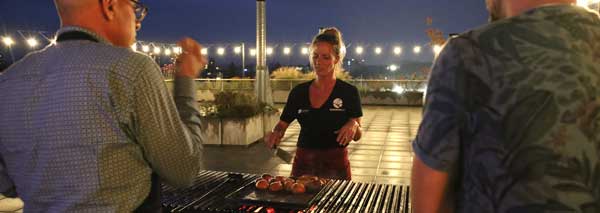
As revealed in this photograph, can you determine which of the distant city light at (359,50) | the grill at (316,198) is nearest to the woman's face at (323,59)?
the grill at (316,198)

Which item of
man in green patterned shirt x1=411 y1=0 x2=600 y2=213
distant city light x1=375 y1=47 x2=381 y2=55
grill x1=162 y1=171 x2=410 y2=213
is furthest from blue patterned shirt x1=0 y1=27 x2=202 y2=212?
distant city light x1=375 y1=47 x2=381 y2=55

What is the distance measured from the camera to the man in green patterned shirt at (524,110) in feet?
3.28

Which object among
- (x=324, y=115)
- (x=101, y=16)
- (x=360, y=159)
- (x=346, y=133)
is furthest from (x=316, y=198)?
(x=360, y=159)

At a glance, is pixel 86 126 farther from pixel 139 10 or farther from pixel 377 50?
pixel 377 50

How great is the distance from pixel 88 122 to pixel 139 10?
0.50m

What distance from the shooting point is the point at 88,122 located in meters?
1.28

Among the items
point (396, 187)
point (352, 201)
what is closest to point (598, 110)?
point (352, 201)

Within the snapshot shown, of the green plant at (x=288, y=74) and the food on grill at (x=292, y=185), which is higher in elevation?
the green plant at (x=288, y=74)

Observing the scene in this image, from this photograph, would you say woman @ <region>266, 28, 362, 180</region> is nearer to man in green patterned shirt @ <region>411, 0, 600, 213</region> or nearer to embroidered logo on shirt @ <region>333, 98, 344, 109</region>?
embroidered logo on shirt @ <region>333, 98, 344, 109</region>

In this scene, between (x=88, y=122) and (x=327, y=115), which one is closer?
(x=88, y=122)

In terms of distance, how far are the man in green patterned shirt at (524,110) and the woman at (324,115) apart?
2.13 m

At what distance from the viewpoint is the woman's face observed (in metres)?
3.35

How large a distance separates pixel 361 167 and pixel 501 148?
5838mm

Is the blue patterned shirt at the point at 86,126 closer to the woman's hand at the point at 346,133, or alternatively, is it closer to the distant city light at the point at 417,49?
the woman's hand at the point at 346,133
